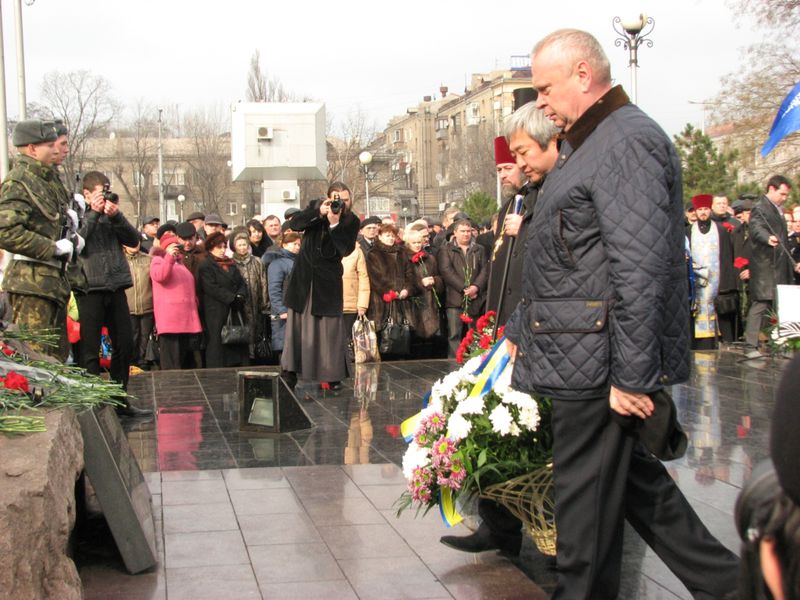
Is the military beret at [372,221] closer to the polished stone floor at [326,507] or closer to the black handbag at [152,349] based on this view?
the black handbag at [152,349]

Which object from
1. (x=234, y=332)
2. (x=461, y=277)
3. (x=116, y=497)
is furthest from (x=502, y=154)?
(x=461, y=277)

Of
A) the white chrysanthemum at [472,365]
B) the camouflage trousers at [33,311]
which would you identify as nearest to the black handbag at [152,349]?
the camouflage trousers at [33,311]

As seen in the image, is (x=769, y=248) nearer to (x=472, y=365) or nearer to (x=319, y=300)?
(x=319, y=300)

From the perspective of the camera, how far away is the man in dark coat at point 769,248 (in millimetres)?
13920

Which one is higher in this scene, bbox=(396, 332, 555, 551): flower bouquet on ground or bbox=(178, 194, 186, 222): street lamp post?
bbox=(178, 194, 186, 222): street lamp post

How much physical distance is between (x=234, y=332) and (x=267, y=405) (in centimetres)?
459

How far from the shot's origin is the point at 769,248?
46.4ft

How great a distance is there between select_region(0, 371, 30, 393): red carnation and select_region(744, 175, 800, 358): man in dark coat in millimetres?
10810

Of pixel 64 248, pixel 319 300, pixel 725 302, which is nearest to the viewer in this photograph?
pixel 64 248

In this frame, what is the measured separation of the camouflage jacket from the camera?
746 centimetres

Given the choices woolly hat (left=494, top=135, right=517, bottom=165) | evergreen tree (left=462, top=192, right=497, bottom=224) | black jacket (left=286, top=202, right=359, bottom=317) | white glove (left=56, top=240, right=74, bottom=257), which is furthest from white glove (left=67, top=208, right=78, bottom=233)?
evergreen tree (left=462, top=192, right=497, bottom=224)

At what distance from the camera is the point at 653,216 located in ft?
12.7

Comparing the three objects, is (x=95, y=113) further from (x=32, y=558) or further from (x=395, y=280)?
(x=32, y=558)

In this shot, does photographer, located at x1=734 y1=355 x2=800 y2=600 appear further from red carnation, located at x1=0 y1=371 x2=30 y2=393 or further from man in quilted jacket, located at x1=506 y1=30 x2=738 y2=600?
red carnation, located at x1=0 y1=371 x2=30 y2=393
